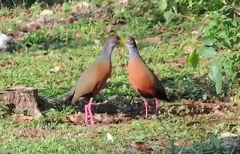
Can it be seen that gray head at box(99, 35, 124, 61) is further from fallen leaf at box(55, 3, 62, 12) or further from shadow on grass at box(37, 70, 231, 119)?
fallen leaf at box(55, 3, 62, 12)

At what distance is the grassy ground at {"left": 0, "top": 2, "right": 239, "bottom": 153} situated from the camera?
274 inches

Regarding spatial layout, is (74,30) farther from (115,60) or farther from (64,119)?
(64,119)

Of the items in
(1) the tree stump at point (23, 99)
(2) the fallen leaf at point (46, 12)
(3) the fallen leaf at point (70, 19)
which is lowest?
(1) the tree stump at point (23, 99)

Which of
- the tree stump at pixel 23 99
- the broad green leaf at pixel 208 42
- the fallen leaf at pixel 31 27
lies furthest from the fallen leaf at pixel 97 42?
the broad green leaf at pixel 208 42

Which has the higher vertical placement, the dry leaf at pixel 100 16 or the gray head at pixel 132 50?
the dry leaf at pixel 100 16

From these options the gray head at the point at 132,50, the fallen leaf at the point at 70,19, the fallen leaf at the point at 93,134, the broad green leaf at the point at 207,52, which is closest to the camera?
the broad green leaf at the point at 207,52

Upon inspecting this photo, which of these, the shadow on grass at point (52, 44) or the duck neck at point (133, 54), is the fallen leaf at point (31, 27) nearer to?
the shadow on grass at point (52, 44)

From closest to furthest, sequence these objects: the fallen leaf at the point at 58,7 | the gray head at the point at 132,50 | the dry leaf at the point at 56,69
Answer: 1. the gray head at the point at 132,50
2. the dry leaf at the point at 56,69
3. the fallen leaf at the point at 58,7

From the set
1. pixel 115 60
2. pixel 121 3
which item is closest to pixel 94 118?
pixel 115 60

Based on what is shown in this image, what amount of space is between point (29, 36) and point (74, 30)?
814 millimetres

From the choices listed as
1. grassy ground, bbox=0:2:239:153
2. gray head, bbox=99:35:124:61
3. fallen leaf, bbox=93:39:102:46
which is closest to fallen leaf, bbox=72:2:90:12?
grassy ground, bbox=0:2:239:153

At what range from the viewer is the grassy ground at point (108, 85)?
6969 mm

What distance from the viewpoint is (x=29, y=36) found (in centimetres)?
1269

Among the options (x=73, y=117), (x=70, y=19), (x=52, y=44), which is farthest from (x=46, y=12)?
(x=73, y=117)
